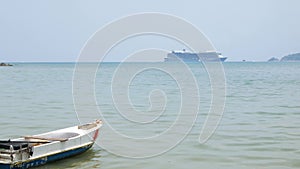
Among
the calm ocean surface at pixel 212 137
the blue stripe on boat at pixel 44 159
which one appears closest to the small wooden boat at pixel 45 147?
the blue stripe on boat at pixel 44 159

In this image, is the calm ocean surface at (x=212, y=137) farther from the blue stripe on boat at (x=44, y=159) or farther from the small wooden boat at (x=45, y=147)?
the small wooden boat at (x=45, y=147)

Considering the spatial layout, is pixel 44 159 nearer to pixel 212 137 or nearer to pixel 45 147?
pixel 45 147

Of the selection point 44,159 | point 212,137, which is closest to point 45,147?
point 44,159

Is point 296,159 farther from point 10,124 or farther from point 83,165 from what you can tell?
point 10,124

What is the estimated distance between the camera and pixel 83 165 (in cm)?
1176

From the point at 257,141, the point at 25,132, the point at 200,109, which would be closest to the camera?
the point at 257,141

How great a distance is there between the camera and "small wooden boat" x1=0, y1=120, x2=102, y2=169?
10328 mm

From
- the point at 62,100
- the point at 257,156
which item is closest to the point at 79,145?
the point at 257,156

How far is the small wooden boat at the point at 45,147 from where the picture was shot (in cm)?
1033

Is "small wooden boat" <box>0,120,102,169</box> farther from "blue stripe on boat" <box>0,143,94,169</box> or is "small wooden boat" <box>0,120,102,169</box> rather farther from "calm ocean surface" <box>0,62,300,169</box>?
"calm ocean surface" <box>0,62,300,169</box>

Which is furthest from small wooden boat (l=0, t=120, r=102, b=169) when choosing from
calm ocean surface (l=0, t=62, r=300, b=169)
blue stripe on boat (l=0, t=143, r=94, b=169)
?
calm ocean surface (l=0, t=62, r=300, b=169)

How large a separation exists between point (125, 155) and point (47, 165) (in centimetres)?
263

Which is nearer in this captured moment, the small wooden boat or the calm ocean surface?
the small wooden boat

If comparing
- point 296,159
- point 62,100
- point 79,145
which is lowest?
point 296,159
